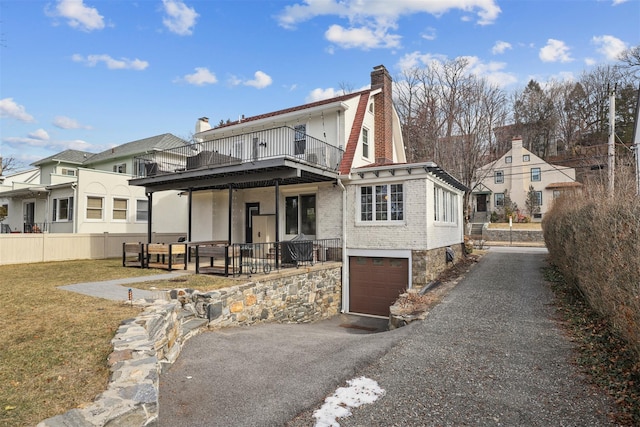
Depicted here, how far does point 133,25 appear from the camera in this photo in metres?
11.1

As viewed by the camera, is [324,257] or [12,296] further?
[324,257]

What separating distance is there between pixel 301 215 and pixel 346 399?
435 inches

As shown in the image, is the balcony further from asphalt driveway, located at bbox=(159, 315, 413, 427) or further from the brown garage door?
asphalt driveway, located at bbox=(159, 315, 413, 427)

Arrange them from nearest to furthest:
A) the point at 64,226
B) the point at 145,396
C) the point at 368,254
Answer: the point at 145,396
the point at 368,254
the point at 64,226

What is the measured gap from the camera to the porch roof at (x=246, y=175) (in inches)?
432

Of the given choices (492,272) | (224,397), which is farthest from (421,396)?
(492,272)

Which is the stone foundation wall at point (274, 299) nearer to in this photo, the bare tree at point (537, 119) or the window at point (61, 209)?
the window at point (61, 209)

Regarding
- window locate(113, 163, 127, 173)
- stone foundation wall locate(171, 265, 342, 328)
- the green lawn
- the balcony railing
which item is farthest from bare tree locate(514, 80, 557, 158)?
the green lawn

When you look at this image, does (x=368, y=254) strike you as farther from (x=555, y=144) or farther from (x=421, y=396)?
(x=555, y=144)

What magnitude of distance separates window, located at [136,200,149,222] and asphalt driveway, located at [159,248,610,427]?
16264mm

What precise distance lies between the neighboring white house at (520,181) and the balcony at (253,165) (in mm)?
27460

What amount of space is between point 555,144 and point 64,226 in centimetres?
5030

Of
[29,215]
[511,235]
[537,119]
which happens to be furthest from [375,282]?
[537,119]

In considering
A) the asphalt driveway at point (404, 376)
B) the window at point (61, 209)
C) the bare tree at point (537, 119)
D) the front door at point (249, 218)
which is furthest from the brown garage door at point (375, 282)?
the bare tree at point (537, 119)
